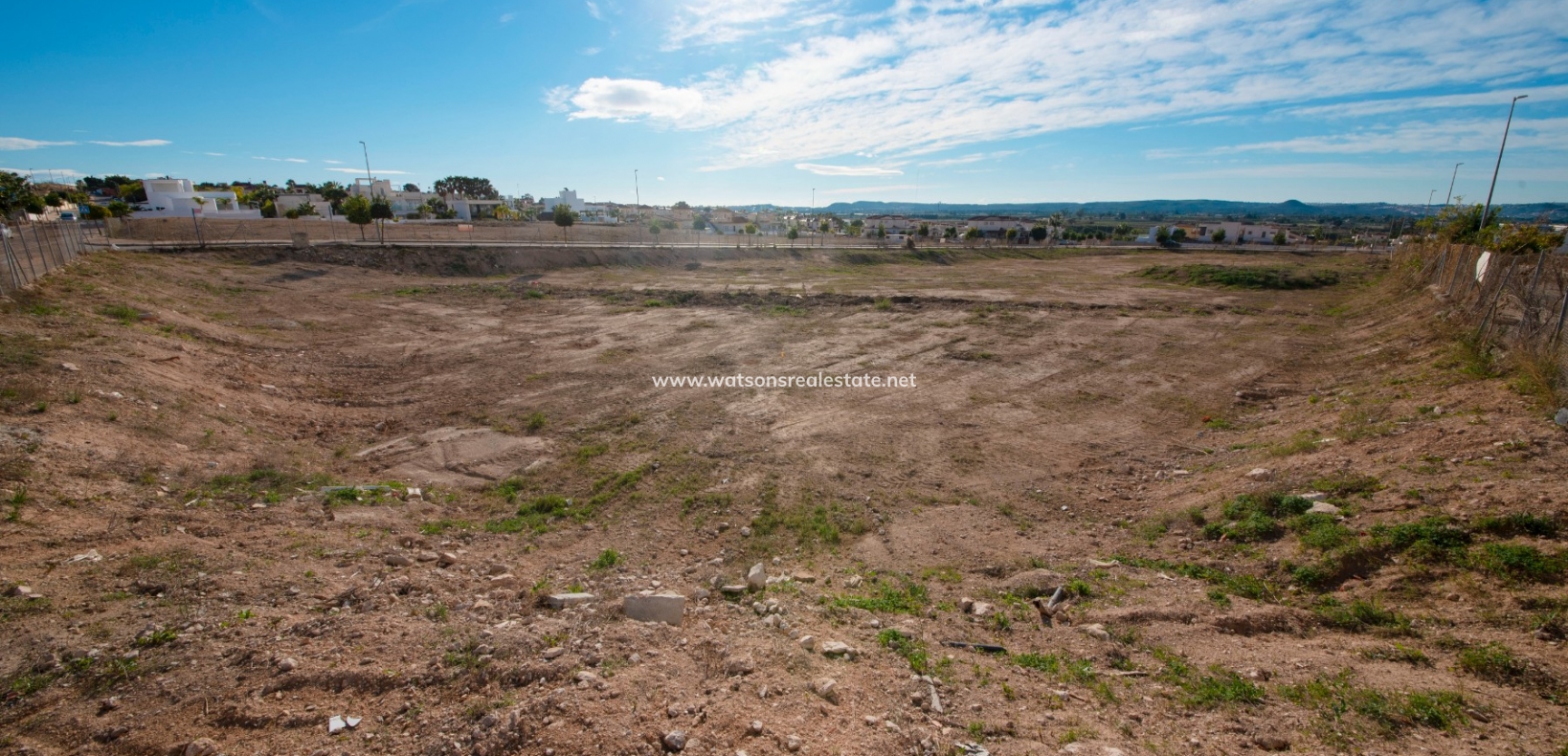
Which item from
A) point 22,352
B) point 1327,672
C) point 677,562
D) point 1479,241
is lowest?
point 677,562

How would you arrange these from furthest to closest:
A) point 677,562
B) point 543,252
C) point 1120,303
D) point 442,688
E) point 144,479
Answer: point 543,252, point 1120,303, point 144,479, point 677,562, point 442,688

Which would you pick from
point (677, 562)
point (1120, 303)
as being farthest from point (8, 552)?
point (1120, 303)

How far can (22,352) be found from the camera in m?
10.1

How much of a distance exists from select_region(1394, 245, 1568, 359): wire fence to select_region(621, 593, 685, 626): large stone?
13.1m

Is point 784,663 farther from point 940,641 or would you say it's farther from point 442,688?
point 442,688

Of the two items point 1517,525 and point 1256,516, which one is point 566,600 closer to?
point 1256,516

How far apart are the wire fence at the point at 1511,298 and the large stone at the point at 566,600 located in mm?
13959

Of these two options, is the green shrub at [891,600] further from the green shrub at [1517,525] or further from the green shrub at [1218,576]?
the green shrub at [1517,525]

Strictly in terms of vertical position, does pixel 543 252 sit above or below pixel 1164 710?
above

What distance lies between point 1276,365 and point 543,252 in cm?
3823

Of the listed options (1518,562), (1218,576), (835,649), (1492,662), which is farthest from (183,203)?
(1518,562)

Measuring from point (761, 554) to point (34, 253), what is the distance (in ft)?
87.5

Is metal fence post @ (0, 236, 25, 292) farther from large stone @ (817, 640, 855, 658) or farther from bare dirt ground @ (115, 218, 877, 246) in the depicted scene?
bare dirt ground @ (115, 218, 877, 246)

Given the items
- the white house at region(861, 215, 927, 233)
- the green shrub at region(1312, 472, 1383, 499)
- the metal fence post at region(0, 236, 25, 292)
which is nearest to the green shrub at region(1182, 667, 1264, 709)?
the green shrub at region(1312, 472, 1383, 499)
